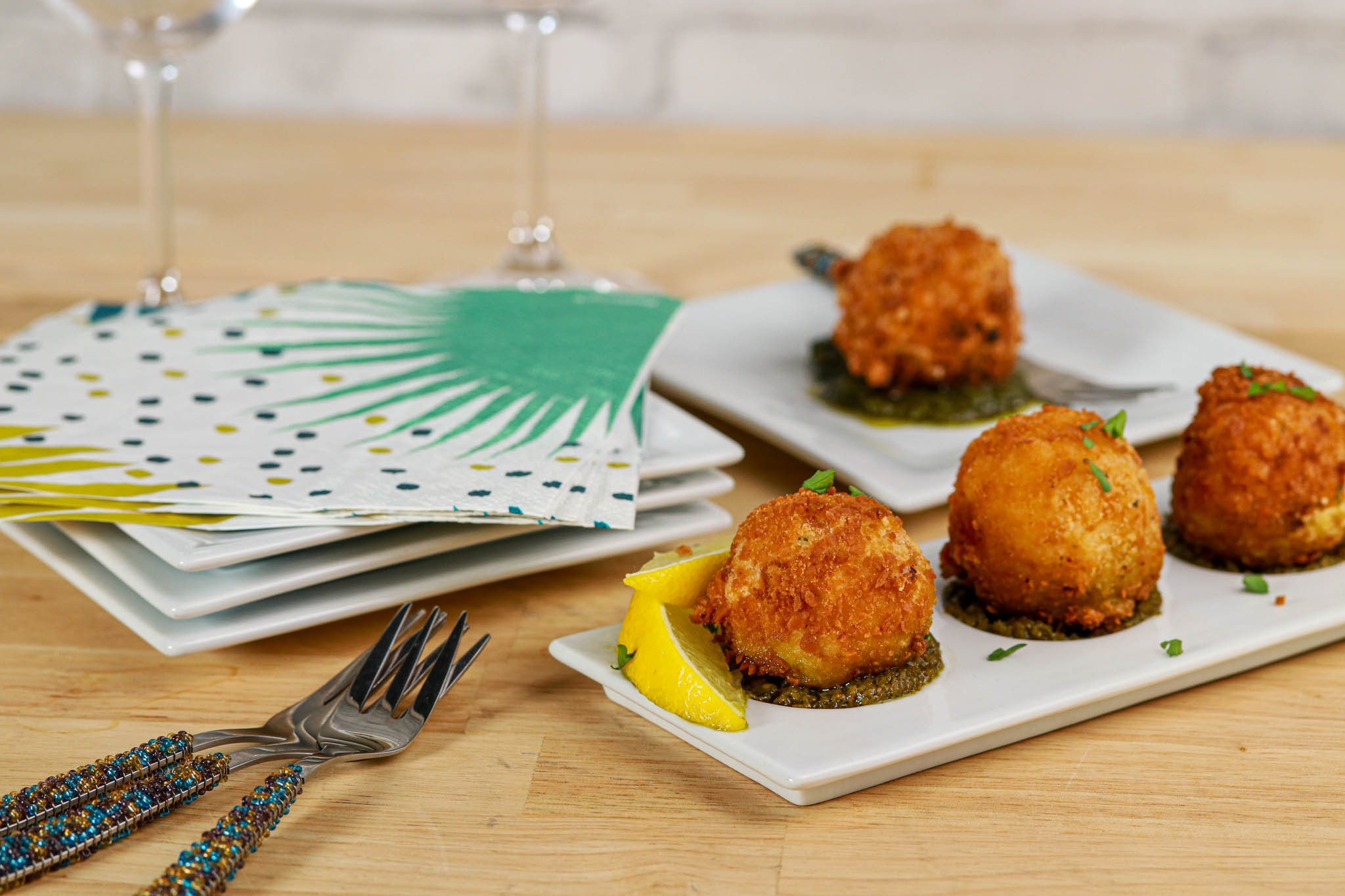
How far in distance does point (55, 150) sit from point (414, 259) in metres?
1.17

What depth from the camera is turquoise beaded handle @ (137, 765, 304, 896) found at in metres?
0.83

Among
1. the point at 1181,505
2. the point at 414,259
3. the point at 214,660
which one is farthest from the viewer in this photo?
the point at 414,259

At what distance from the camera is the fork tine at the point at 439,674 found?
1.08m

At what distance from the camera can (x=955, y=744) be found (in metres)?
1.03

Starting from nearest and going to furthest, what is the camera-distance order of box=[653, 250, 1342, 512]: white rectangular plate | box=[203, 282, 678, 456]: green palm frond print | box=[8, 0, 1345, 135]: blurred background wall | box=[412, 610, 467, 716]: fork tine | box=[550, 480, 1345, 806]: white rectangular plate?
1. box=[550, 480, 1345, 806]: white rectangular plate
2. box=[412, 610, 467, 716]: fork tine
3. box=[203, 282, 678, 456]: green palm frond print
4. box=[653, 250, 1342, 512]: white rectangular plate
5. box=[8, 0, 1345, 135]: blurred background wall

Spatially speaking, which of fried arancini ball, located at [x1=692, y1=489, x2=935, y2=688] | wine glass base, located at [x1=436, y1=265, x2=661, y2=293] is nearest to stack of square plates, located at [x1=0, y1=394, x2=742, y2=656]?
fried arancini ball, located at [x1=692, y1=489, x2=935, y2=688]

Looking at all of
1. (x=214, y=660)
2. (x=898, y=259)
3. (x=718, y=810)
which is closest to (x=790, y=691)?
(x=718, y=810)

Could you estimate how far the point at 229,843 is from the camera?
87 cm

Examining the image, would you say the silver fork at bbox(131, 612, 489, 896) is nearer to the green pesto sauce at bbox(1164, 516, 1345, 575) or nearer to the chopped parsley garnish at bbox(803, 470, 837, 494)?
the chopped parsley garnish at bbox(803, 470, 837, 494)

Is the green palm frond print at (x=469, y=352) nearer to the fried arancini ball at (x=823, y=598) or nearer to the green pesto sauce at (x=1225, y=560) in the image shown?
the fried arancini ball at (x=823, y=598)

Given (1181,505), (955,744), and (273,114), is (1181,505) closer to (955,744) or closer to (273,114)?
(955,744)

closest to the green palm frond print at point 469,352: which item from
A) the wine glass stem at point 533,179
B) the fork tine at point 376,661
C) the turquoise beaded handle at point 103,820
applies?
the fork tine at point 376,661

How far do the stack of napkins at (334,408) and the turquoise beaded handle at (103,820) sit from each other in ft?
0.78

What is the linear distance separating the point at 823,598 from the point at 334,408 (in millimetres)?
597
